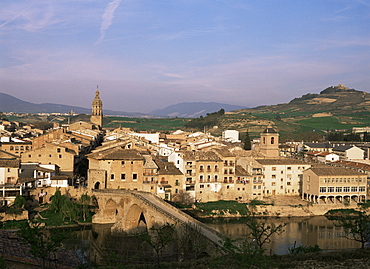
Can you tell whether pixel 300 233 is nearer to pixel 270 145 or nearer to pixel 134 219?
pixel 134 219

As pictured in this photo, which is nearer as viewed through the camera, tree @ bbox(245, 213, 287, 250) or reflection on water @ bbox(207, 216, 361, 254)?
tree @ bbox(245, 213, 287, 250)

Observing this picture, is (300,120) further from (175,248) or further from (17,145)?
(175,248)

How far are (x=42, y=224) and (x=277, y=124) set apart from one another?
105 metres

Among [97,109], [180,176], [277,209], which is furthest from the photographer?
[97,109]

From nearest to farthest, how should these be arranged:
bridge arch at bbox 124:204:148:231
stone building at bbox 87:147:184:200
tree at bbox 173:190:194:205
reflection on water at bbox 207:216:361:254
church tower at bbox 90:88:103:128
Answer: reflection on water at bbox 207:216:361:254 → bridge arch at bbox 124:204:148:231 → stone building at bbox 87:147:184:200 → tree at bbox 173:190:194:205 → church tower at bbox 90:88:103:128


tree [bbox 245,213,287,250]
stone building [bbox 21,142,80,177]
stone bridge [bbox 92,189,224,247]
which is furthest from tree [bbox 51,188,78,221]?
tree [bbox 245,213,287,250]

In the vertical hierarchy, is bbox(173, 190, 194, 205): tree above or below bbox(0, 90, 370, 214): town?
below

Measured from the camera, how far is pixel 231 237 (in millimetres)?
38344

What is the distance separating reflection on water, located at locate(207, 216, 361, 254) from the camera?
37312mm

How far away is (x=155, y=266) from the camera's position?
81.1ft

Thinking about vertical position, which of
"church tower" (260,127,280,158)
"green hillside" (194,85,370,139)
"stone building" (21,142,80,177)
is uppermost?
"green hillside" (194,85,370,139)

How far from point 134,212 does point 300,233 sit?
1575 cm

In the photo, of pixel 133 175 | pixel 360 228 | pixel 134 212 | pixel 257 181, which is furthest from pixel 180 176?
pixel 360 228

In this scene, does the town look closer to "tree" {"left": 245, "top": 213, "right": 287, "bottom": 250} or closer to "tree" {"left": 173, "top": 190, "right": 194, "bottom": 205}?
"tree" {"left": 173, "top": 190, "right": 194, "bottom": 205}
